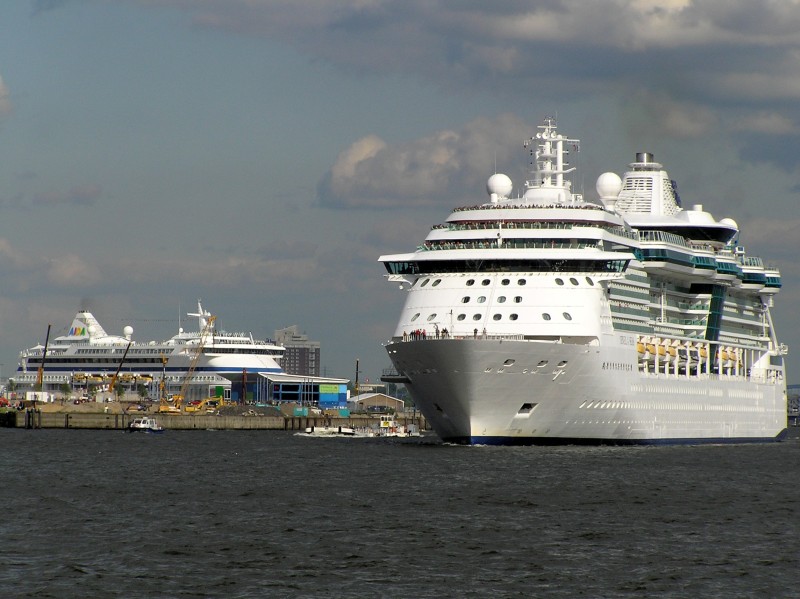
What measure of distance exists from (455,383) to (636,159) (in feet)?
101

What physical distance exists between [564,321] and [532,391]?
4014 mm

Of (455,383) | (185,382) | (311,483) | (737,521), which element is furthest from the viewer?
(185,382)

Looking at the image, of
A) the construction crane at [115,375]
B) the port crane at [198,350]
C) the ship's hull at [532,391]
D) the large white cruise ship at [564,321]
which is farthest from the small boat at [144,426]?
the construction crane at [115,375]

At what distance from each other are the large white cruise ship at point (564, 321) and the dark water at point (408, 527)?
9.29 ft

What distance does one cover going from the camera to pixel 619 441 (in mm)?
72812

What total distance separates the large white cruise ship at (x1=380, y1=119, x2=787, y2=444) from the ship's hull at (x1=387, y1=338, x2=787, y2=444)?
0.08 meters

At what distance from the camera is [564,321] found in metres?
68.2

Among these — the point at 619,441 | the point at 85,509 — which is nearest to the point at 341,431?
the point at 619,441

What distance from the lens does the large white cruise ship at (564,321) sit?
66.4 meters

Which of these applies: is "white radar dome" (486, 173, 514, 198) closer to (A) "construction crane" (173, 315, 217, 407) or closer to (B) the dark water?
(B) the dark water

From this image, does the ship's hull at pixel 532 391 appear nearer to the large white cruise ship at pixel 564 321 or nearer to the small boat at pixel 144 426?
the large white cruise ship at pixel 564 321

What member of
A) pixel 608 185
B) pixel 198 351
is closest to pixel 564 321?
pixel 608 185

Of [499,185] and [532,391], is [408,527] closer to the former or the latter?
[532,391]

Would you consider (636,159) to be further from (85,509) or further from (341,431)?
(85,509)
